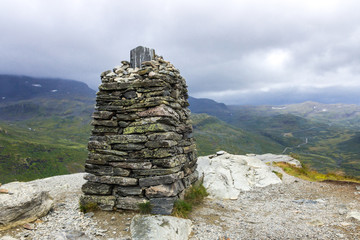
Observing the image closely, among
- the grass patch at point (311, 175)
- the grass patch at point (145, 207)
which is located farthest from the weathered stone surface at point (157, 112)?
the grass patch at point (311, 175)

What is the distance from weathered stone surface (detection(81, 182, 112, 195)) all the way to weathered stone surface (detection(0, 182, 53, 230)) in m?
1.65

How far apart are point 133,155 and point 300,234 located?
8.14 metres

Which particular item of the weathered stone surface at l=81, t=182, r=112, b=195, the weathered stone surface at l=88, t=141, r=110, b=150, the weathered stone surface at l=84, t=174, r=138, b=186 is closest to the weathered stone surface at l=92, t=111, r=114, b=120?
the weathered stone surface at l=88, t=141, r=110, b=150

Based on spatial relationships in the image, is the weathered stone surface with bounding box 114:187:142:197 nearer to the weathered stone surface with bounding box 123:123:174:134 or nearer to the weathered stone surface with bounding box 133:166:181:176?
the weathered stone surface with bounding box 133:166:181:176

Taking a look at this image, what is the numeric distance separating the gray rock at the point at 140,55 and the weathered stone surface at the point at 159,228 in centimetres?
833

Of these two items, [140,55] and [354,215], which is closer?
[354,215]

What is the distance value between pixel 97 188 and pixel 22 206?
9.91 ft

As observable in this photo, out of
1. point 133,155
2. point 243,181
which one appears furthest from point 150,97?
point 243,181

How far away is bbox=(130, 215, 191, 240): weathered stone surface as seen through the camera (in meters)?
7.93

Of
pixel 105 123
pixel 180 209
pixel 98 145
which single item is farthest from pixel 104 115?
pixel 180 209

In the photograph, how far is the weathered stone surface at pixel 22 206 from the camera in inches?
317

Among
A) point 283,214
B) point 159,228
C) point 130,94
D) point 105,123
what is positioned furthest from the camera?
point 283,214

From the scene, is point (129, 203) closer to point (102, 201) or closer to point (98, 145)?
point (102, 201)

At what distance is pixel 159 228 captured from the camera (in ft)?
27.1
